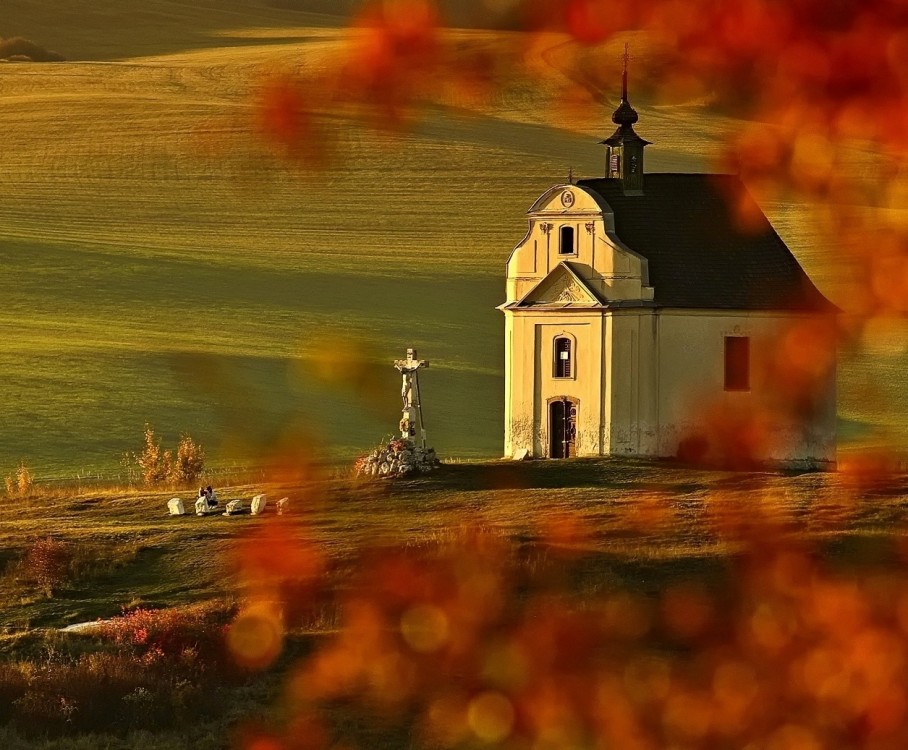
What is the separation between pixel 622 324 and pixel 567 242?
2620 mm

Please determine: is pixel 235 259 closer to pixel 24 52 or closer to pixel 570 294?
pixel 570 294

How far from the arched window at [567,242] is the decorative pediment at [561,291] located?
1.23 ft

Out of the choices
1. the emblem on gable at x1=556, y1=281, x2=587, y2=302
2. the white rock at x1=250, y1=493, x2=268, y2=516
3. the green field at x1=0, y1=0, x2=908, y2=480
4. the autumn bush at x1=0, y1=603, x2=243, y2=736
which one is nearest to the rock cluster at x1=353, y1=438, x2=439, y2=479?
the green field at x1=0, y1=0, x2=908, y2=480

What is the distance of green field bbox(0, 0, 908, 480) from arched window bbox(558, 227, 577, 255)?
210 inches

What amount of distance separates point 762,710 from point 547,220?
1702 inches

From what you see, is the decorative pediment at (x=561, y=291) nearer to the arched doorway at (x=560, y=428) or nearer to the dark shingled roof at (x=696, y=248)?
the dark shingled roof at (x=696, y=248)

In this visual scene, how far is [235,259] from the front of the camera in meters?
94.1

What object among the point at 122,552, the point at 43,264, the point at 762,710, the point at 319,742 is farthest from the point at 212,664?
the point at 43,264

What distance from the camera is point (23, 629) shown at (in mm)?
31734

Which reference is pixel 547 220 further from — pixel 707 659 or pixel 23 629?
pixel 707 659

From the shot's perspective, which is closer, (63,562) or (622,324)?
(63,562)

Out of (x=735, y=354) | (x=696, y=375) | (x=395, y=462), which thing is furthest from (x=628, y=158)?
(x=395, y=462)

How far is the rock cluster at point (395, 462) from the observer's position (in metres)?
45.8

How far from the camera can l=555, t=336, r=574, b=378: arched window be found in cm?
5209
